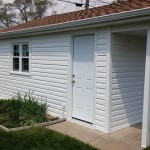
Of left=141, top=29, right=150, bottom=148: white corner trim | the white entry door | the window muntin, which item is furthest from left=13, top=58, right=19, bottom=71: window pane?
left=141, top=29, right=150, bottom=148: white corner trim

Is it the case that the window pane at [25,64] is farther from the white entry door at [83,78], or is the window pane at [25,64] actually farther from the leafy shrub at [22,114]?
the white entry door at [83,78]

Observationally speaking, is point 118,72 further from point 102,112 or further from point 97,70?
point 102,112

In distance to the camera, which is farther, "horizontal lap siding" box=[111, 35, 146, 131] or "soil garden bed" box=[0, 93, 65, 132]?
"soil garden bed" box=[0, 93, 65, 132]

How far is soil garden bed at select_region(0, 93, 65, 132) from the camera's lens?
24.1 ft

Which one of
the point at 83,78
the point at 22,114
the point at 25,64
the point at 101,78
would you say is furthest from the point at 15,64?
the point at 101,78

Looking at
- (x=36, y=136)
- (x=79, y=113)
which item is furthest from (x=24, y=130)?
(x=79, y=113)

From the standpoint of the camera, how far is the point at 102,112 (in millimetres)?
6906

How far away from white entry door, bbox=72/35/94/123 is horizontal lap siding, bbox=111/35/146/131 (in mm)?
712

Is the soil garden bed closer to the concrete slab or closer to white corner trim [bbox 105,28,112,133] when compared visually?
the concrete slab

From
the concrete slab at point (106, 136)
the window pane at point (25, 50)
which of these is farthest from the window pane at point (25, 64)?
the concrete slab at point (106, 136)

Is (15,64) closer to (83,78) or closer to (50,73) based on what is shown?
(50,73)

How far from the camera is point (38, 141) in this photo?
609cm

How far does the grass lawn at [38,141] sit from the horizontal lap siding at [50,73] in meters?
1.79

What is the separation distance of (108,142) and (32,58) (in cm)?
480
